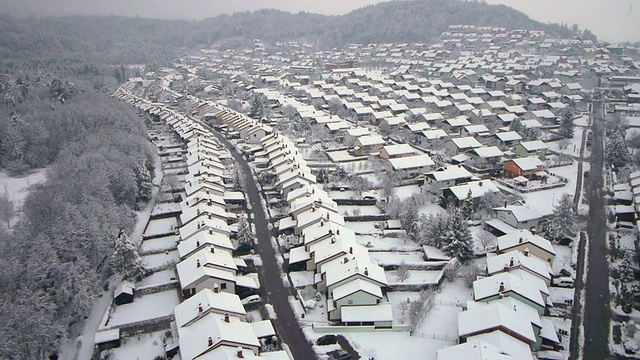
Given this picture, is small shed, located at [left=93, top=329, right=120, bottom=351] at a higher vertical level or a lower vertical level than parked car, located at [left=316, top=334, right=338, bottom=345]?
higher

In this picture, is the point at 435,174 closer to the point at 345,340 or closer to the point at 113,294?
the point at 345,340

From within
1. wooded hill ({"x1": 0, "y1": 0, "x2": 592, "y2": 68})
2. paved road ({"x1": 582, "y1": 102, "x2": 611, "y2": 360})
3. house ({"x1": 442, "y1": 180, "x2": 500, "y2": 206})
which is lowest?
paved road ({"x1": 582, "y1": 102, "x2": 611, "y2": 360})

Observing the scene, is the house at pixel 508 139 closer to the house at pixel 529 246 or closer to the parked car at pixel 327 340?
the house at pixel 529 246

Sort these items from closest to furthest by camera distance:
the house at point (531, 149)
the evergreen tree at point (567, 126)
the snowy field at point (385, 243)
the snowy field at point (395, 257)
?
1. the snowy field at point (395, 257)
2. the snowy field at point (385, 243)
3. the house at point (531, 149)
4. the evergreen tree at point (567, 126)

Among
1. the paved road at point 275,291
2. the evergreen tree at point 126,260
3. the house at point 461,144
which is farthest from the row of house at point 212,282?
the house at point 461,144

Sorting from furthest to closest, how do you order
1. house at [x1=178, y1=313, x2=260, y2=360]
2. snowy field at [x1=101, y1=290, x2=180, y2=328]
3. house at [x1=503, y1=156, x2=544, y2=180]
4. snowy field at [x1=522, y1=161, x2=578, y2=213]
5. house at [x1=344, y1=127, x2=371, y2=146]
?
house at [x1=344, y1=127, x2=371, y2=146]
house at [x1=503, y1=156, x2=544, y2=180]
snowy field at [x1=522, y1=161, x2=578, y2=213]
snowy field at [x1=101, y1=290, x2=180, y2=328]
house at [x1=178, y1=313, x2=260, y2=360]

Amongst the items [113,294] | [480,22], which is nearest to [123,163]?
[113,294]

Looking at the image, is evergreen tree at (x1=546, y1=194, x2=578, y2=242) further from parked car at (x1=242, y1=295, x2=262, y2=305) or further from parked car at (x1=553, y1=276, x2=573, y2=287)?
parked car at (x1=242, y1=295, x2=262, y2=305)

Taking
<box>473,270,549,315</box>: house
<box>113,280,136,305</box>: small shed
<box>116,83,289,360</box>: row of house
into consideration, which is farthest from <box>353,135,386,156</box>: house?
<box>113,280,136,305</box>: small shed
